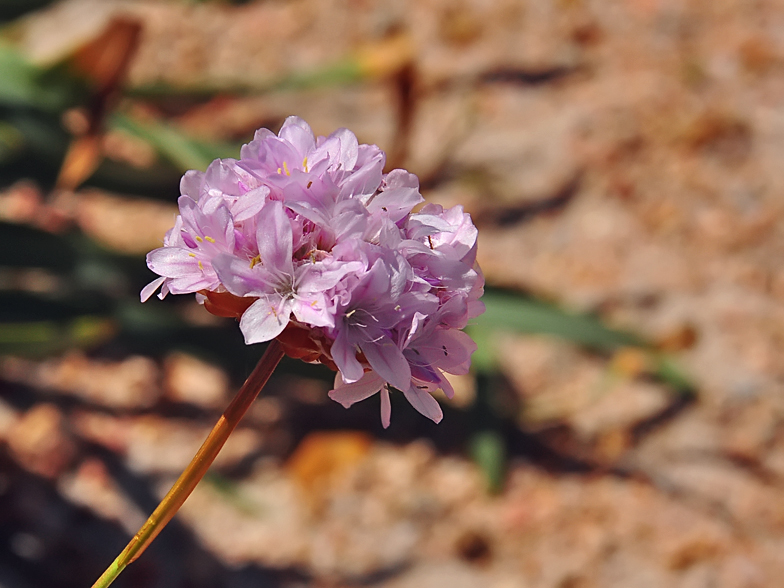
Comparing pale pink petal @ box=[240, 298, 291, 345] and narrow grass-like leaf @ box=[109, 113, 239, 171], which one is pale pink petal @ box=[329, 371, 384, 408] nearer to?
pale pink petal @ box=[240, 298, 291, 345]

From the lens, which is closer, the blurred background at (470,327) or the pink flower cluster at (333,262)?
the pink flower cluster at (333,262)

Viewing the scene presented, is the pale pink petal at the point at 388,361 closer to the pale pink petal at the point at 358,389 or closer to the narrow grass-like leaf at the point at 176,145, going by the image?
the pale pink petal at the point at 358,389

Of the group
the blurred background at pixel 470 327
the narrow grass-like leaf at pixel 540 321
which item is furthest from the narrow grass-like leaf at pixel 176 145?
the narrow grass-like leaf at pixel 540 321

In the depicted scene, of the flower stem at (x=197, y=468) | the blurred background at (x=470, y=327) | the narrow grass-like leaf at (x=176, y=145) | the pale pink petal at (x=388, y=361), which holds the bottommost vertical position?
the blurred background at (x=470, y=327)

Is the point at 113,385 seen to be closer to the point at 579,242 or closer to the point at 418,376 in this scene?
the point at 579,242

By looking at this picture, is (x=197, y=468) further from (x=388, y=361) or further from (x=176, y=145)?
(x=176, y=145)

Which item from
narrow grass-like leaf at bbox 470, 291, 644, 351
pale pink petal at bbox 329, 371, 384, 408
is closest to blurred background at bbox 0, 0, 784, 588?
narrow grass-like leaf at bbox 470, 291, 644, 351

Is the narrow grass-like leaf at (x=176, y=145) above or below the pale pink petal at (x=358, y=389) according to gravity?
below
